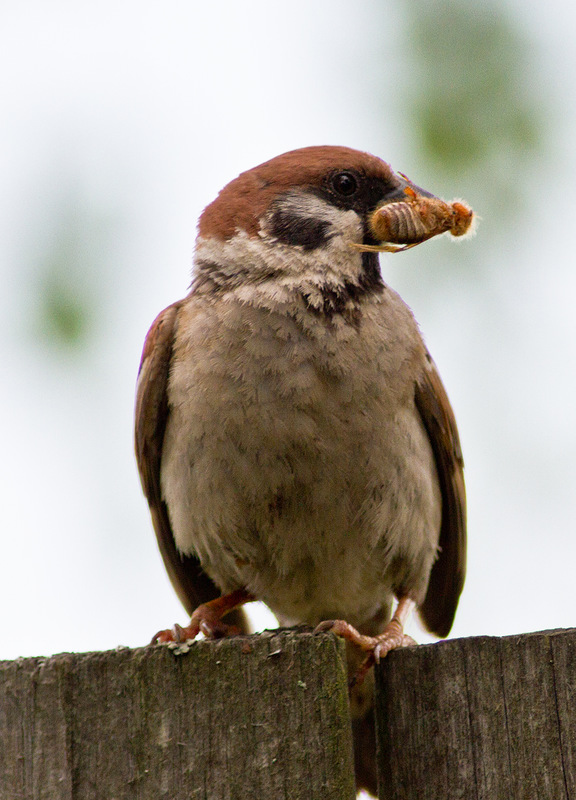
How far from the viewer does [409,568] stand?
4020 millimetres

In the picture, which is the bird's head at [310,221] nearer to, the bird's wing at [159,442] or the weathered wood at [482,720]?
the bird's wing at [159,442]

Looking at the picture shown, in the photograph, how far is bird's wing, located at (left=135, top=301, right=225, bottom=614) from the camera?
404 centimetres

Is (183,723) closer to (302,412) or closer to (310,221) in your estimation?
(302,412)

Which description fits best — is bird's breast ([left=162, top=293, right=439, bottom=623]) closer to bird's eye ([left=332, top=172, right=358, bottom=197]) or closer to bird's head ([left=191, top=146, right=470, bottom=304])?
bird's head ([left=191, top=146, right=470, bottom=304])

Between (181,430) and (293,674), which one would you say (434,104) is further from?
(293,674)

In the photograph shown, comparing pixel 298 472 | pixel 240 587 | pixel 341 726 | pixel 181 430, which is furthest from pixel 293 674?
pixel 240 587

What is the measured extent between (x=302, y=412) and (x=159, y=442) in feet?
2.85

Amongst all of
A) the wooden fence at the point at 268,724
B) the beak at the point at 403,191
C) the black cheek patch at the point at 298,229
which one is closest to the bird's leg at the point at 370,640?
the wooden fence at the point at 268,724

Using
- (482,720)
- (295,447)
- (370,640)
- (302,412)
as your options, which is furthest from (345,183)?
(482,720)

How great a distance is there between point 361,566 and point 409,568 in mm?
216

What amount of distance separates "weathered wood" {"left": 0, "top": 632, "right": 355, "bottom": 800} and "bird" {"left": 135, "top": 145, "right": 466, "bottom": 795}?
127 cm

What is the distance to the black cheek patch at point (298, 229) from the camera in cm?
382

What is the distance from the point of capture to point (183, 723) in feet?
6.70

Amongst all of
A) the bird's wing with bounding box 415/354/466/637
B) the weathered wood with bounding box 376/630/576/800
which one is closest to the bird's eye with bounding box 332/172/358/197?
the bird's wing with bounding box 415/354/466/637
